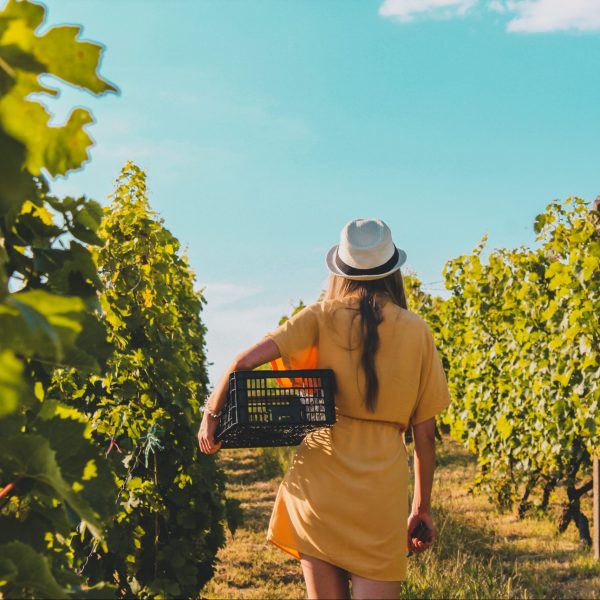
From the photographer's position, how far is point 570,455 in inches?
283

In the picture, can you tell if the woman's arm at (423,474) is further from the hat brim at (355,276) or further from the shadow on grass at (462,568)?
the shadow on grass at (462,568)

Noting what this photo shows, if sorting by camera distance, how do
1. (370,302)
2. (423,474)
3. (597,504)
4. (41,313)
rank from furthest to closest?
(597,504), (423,474), (370,302), (41,313)

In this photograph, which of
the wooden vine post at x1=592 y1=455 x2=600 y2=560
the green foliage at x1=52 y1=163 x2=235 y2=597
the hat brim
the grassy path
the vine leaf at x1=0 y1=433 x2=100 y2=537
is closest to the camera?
the vine leaf at x1=0 y1=433 x2=100 y2=537

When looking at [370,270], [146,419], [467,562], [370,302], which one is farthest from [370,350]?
[467,562]

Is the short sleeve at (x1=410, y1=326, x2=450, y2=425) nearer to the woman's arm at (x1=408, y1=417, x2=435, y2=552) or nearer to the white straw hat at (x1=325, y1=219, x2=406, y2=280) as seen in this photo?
the woman's arm at (x1=408, y1=417, x2=435, y2=552)

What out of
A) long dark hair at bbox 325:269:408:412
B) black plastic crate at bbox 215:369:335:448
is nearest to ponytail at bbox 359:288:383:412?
long dark hair at bbox 325:269:408:412

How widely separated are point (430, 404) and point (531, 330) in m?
5.13

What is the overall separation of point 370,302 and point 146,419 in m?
2.28

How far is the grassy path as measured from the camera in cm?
563

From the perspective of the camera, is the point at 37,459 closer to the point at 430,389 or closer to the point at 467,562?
the point at 430,389

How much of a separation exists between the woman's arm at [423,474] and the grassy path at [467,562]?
104 inches

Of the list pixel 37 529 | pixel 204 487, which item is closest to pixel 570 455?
pixel 204 487

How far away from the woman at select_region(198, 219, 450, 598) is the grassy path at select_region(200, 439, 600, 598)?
Answer: 3016 mm

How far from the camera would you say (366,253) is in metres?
2.67
